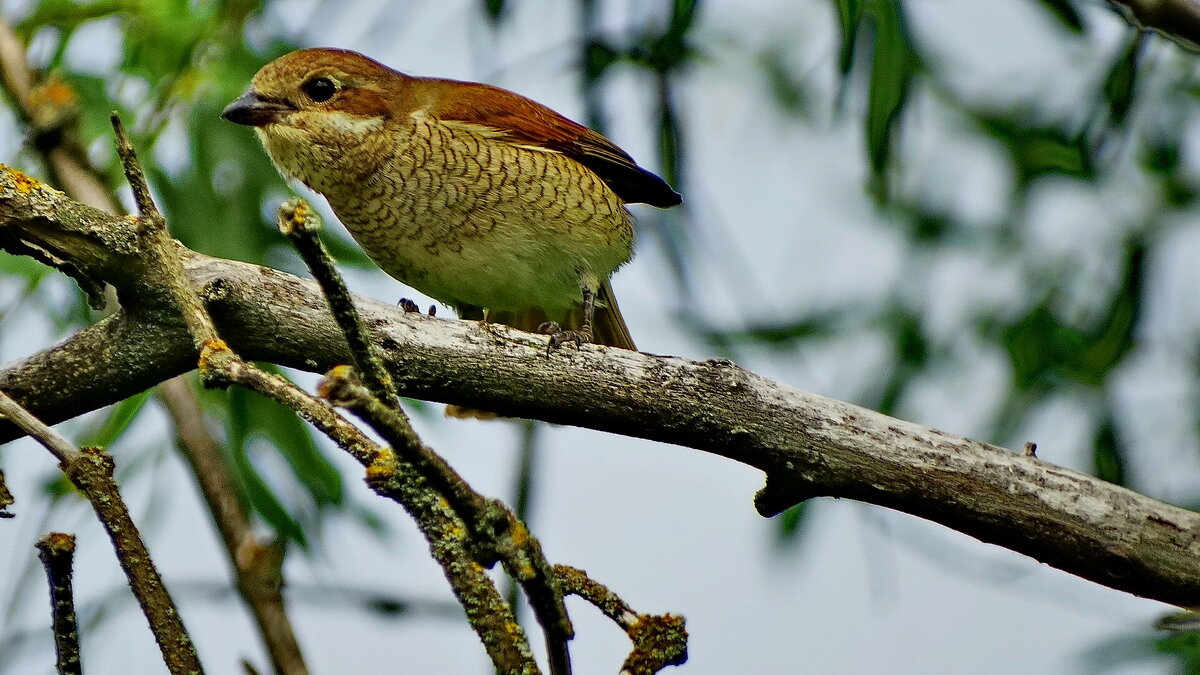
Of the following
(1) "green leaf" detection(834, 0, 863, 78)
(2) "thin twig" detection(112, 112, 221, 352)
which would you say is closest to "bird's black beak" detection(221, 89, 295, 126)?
(2) "thin twig" detection(112, 112, 221, 352)

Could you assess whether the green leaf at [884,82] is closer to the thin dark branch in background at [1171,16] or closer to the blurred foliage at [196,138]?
the thin dark branch in background at [1171,16]

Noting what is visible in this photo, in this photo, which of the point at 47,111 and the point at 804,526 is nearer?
the point at 47,111

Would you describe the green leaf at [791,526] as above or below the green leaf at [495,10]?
below

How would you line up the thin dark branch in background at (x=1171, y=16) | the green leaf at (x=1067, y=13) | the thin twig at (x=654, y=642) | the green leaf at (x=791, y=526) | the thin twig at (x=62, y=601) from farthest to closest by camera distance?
the green leaf at (x=791, y=526), the green leaf at (x=1067, y=13), the thin dark branch in background at (x=1171, y=16), the thin twig at (x=654, y=642), the thin twig at (x=62, y=601)

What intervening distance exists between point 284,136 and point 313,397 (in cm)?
230

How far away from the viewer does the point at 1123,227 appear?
3574 mm

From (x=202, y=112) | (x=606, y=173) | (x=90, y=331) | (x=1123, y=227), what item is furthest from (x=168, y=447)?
(x=1123, y=227)

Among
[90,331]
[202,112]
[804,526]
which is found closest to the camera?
[90,331]

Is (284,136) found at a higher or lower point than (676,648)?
higher

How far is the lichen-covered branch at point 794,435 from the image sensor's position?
2246mm

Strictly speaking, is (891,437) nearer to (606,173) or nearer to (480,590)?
(480,590)

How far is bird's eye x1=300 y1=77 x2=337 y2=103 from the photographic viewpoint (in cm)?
365

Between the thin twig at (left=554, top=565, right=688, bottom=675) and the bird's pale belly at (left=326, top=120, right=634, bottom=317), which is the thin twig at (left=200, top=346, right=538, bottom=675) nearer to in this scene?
the thin twig at (left=554, top=565, right=688, bottom=675)

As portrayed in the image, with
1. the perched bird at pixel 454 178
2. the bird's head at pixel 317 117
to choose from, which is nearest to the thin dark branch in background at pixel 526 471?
the perched bird at pixel 454 178
